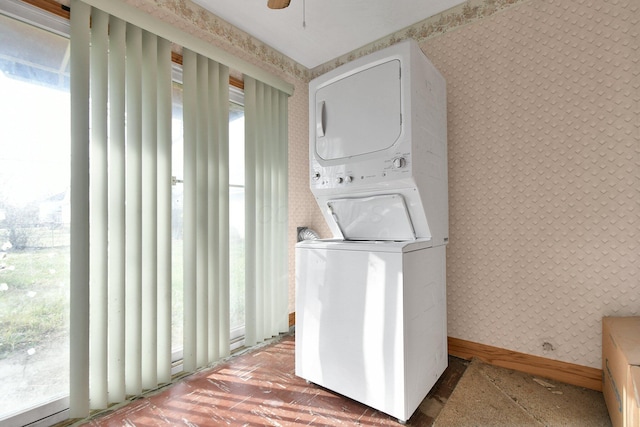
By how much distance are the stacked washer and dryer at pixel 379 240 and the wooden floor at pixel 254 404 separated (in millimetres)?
74

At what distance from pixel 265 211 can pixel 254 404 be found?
130cm

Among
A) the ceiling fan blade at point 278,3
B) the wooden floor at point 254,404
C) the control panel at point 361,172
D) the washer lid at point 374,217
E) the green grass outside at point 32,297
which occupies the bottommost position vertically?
the wooden floor at point 254,404

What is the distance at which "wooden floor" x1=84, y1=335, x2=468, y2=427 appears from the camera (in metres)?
1.47

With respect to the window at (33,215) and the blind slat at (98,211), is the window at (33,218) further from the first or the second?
the blind slat at (98,211)

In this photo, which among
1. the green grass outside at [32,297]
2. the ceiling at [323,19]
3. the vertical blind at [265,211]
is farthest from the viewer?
the vertical blind at [265,211]

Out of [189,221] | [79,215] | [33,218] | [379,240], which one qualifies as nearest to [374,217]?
[379,240]

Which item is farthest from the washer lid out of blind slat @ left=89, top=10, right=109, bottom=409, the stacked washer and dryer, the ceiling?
the ceiling

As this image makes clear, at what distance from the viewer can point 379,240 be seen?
176cm

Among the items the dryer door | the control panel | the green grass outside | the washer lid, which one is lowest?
the green grass outside

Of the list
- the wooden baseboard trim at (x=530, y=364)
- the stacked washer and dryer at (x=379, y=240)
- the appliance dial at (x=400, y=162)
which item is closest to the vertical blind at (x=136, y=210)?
the stacked washer and dryer at (x=379, y=240)

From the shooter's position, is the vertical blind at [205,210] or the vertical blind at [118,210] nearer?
the vertical blind at [118,210]

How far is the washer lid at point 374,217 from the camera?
1.62 meters

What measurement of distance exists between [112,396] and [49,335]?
0.44 meters

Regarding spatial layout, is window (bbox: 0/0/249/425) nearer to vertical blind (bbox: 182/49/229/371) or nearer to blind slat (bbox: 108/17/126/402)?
blind slat (bbox: 108/17/126/402)
